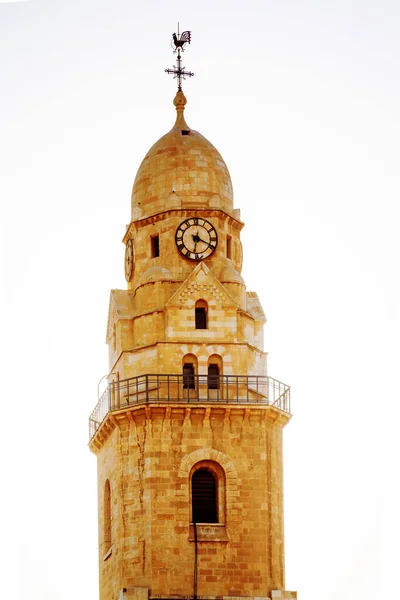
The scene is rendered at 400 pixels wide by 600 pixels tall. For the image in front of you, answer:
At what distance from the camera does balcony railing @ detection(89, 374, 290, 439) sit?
63.2 meters

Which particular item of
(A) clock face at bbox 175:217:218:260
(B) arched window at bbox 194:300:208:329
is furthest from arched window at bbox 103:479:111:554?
(A) clock face at bbox 175:217:218:260

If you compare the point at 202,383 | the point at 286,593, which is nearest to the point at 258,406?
the point at 202,383

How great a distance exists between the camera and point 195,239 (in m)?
65.7

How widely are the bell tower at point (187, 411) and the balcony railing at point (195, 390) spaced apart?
5 cm

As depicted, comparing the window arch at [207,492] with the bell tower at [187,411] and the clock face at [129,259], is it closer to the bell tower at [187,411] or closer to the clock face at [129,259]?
the bell tower at [187,411]

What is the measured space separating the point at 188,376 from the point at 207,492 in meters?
4.23

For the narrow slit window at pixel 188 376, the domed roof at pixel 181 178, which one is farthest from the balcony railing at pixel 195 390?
the domed roof at pixel 181 178

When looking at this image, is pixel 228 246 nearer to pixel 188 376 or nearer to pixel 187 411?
pixel 188 376

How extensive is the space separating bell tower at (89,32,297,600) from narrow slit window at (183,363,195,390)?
1.5 inches

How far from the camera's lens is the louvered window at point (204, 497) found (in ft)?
205

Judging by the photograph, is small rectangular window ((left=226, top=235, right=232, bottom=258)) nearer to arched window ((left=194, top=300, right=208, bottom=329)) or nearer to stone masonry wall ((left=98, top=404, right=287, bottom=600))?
arched window ((left=194, top=300, right=208, bottom=329))

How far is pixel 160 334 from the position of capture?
6469cm

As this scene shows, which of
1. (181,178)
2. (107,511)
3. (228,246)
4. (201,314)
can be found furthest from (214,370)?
(181,178)

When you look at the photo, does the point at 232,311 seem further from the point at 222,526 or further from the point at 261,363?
the point at 222,526
